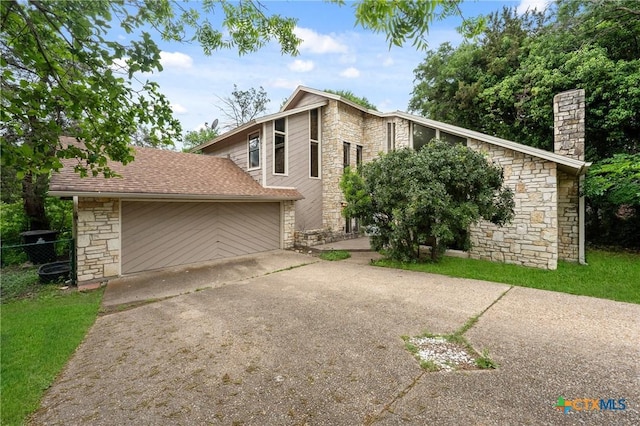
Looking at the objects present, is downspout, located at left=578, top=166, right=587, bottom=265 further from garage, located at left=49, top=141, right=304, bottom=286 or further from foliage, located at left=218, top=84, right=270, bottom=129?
foliage, located at left=218, top=84, right=270, bottom=129

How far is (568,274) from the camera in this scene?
6777 mm

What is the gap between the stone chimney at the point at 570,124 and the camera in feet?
24.8

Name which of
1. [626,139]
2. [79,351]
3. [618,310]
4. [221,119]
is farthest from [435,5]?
[221,119]

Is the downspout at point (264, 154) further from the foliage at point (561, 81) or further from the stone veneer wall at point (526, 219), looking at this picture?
the foliage at point (561, 81)

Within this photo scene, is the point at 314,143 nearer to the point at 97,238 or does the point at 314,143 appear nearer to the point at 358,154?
the point at 358,154

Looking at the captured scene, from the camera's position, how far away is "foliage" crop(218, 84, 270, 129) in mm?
23767

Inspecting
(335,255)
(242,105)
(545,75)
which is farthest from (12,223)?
(545,75)

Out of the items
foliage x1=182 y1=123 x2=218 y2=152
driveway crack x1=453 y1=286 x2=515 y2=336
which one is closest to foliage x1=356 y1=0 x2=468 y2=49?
driveway crack x1=453 y1=286 x2=515 y2=336

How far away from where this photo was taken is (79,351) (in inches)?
138

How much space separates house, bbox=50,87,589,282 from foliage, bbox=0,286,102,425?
1380 mm

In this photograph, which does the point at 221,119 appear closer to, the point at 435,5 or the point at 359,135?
the point at 359,135

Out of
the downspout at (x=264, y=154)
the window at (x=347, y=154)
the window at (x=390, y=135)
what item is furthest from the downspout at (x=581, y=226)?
the downspout at (x=264, y=154)

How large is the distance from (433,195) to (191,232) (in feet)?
24.0

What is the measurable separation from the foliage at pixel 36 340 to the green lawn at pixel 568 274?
22.6ft
